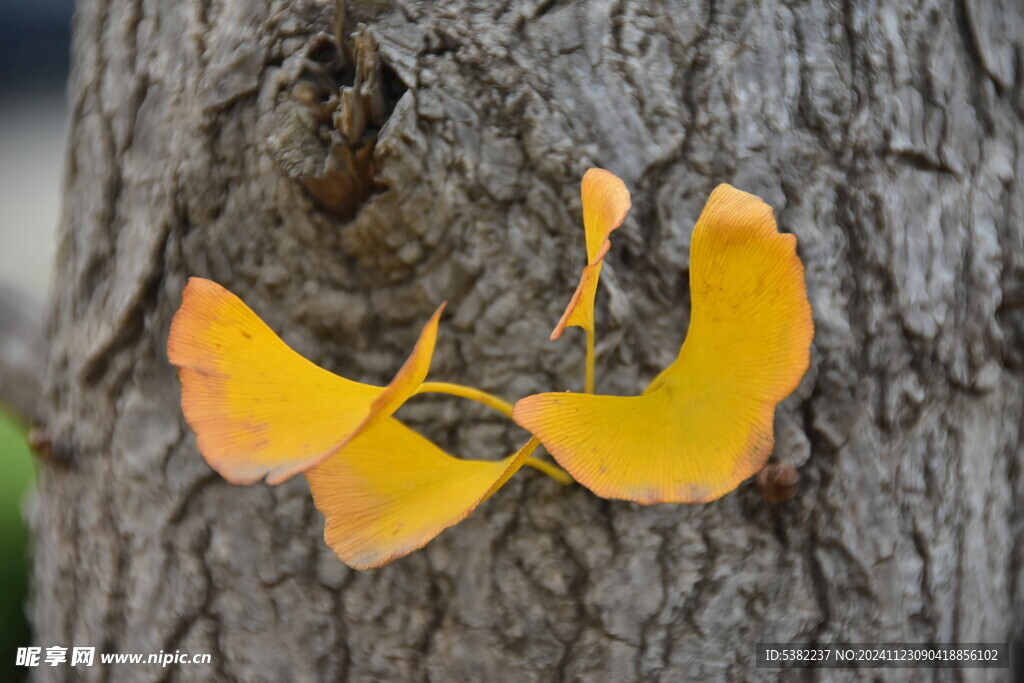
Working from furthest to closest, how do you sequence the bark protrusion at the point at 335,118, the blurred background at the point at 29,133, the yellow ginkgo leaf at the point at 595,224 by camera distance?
1. the blurred background at the point at 29,133
2. the bark protrusion at the point at 335,118
3. the yellow ginkgo leaf at the point at 595,224

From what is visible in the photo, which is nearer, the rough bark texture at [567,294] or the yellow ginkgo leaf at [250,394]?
the yellow ginkgo leaf at [250,394]

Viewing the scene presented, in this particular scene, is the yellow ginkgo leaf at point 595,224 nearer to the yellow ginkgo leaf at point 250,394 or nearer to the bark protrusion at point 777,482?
the yellow ginkgo leaf at point 250,394

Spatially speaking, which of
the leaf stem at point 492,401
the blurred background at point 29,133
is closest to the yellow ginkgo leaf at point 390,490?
the leaf stem at point 492,401

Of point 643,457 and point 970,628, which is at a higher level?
point 643,457

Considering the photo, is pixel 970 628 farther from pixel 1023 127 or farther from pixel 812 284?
pixel 1023 127

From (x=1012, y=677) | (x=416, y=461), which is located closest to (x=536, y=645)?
(x=416, y=461)
